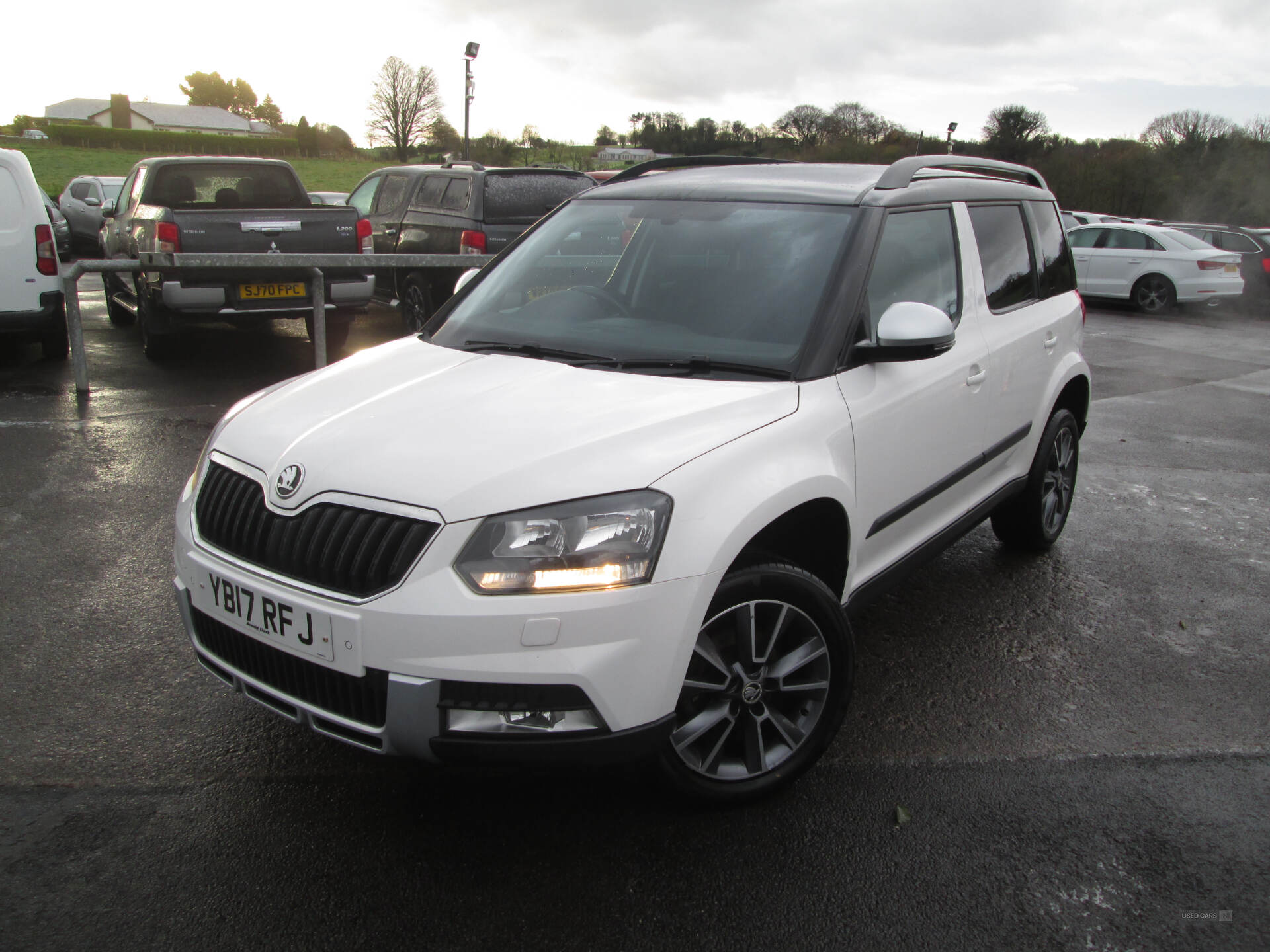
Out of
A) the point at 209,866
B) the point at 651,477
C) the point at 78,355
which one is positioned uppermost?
the point at 651,477

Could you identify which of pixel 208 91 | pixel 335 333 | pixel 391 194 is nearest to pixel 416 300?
pixel 335 333

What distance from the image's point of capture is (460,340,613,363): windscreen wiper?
10.4 feet

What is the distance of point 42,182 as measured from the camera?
43500 millimetres

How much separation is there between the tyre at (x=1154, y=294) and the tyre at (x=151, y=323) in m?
16.1

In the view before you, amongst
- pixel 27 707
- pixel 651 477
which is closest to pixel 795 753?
pixel 651 477

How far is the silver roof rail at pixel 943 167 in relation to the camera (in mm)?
3559

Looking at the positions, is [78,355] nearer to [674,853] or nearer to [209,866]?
[209,866]

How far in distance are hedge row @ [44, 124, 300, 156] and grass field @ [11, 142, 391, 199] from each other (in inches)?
142

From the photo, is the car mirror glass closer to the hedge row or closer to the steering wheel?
the steering wheel

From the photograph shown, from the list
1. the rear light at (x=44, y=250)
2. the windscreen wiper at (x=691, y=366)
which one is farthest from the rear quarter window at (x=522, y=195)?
the windscreen wiper at (x=691, y=366)

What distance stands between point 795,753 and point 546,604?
103cm

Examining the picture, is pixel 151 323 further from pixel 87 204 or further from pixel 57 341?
pixel 87 204

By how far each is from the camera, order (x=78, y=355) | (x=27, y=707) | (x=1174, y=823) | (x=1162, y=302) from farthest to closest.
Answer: (x=1162, y=302) → (x=78, y=355) → (x=27, y=707) → (x=1174, y=823)

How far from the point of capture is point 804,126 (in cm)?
3828
